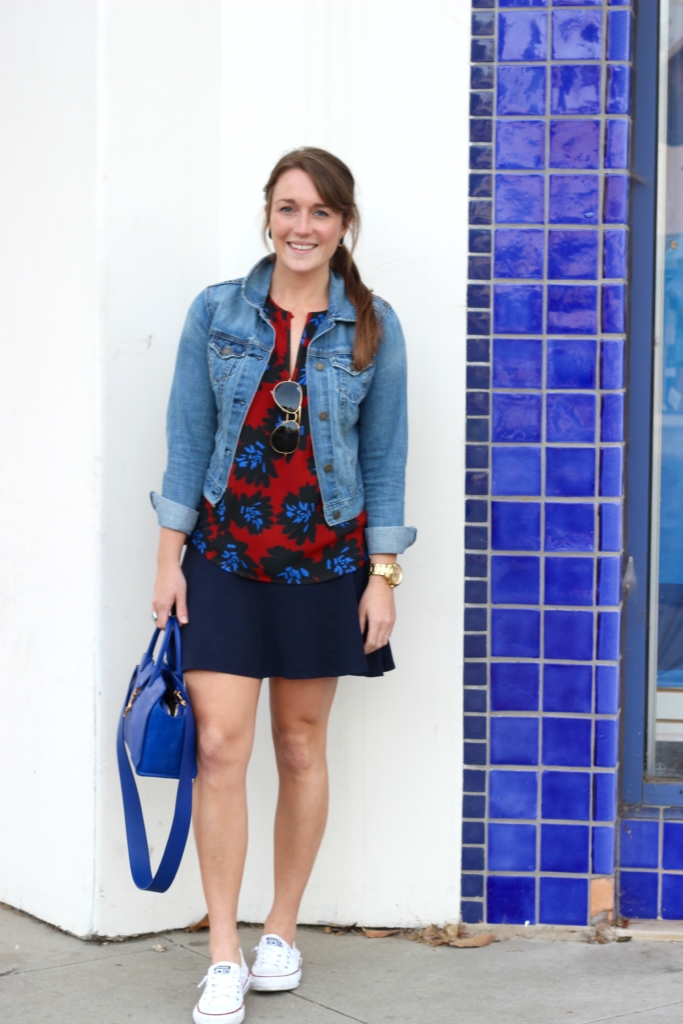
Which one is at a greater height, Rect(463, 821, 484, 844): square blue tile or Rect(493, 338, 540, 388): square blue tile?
Rect(493, 338, 540, 388): square blue tile

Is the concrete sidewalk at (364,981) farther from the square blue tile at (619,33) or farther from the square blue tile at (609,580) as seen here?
the square blue tile at (619,33)

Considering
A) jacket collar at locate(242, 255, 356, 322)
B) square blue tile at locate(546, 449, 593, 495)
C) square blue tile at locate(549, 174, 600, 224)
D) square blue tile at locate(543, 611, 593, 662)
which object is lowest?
square blue tile at locate(543, 611, 593, 662)

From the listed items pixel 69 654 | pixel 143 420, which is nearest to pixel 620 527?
pixel 143 420

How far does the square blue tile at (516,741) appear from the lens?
331 centimetres

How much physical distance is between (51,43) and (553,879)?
262cm

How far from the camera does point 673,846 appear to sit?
132 inches

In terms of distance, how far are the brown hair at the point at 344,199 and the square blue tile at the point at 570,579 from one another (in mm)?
830

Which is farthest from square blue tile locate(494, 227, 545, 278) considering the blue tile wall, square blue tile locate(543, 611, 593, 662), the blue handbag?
the blue handbag

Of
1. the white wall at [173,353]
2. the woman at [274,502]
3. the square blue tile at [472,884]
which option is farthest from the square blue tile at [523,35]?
the square blue tile at [472,884]

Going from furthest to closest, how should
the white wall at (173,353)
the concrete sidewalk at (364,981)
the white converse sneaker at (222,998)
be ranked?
the white wall at (173,353) < the concrete sidewalk at (364,981) < the white converse sneaker at (222,998)

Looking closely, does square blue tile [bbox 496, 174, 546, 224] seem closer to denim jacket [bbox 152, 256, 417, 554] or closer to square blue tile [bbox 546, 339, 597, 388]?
square blue tile [bbox 546, 339, 597, 388]

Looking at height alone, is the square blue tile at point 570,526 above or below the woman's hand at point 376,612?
above

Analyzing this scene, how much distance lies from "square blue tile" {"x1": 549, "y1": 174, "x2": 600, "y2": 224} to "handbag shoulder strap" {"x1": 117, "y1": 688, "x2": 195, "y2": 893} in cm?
163

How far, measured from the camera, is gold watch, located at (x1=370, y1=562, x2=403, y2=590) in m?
2.93
